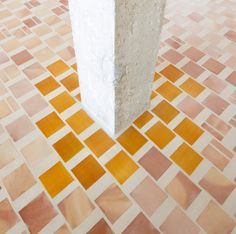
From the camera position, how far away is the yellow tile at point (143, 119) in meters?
1.37

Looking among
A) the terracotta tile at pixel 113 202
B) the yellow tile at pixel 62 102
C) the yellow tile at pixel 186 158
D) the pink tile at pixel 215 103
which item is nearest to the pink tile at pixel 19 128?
the yellow tile at pixel 62 102

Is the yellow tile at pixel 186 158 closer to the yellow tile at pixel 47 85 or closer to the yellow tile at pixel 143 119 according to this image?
the yellow tile at pixel 143 119

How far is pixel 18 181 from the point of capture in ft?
3.83

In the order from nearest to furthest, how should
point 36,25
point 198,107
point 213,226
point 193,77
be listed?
point 213,226 → point 198,107 → point 193,77 → point 36,25

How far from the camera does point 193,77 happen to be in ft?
5.22

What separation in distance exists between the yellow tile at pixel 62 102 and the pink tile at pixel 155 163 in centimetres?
52

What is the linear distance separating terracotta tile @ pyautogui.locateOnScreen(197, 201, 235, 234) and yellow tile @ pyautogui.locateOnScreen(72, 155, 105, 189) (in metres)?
0.48

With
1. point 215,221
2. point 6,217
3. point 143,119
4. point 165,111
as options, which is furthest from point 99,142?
point 215,221

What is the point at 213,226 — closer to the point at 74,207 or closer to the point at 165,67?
the point at 74,207

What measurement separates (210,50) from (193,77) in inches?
12.4

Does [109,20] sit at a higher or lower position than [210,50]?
higher

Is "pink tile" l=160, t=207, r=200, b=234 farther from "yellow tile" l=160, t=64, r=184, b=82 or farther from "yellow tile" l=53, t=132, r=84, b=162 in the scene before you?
"yellow tile" l=160, t=64, r=184, b=82

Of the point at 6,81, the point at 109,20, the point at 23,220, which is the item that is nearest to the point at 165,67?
the point at 109,20

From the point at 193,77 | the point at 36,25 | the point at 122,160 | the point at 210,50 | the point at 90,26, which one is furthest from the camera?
the point at 36,25
